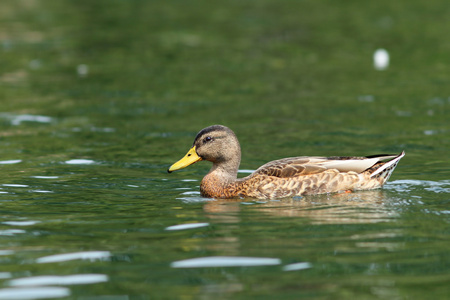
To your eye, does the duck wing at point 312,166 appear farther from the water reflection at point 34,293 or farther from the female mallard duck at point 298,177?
the water reflection at point 34,293

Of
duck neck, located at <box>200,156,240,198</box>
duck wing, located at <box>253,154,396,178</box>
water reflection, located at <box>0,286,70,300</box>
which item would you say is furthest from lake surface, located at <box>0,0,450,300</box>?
duck wing, located at <box>253,154,396,178</box>

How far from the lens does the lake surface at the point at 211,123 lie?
23.2ft

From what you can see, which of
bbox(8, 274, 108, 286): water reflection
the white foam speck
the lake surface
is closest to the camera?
bbox(8, 274, 108, 286): water reflection

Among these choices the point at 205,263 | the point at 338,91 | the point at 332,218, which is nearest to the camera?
the point at 205,263

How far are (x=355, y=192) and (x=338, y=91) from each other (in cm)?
809

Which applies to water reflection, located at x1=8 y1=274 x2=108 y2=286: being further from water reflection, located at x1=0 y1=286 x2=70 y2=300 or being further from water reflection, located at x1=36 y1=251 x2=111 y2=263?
water reflection, located at x1=36 y1=251 x2=111 y2=263

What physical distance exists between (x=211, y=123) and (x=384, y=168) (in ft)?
18.2

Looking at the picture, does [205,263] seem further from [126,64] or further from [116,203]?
[126,64]

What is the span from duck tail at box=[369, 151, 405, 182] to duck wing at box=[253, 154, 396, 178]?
Result: 0.07m

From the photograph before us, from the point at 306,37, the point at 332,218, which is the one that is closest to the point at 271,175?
the point at 332,218

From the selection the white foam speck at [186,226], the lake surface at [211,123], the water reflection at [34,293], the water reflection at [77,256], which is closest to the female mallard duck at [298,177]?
the lake surface at [211,123]

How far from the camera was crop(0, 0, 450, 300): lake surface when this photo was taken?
23.2 ft

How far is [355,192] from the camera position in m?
10.6

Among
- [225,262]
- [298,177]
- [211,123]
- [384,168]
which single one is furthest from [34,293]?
[211,123]
